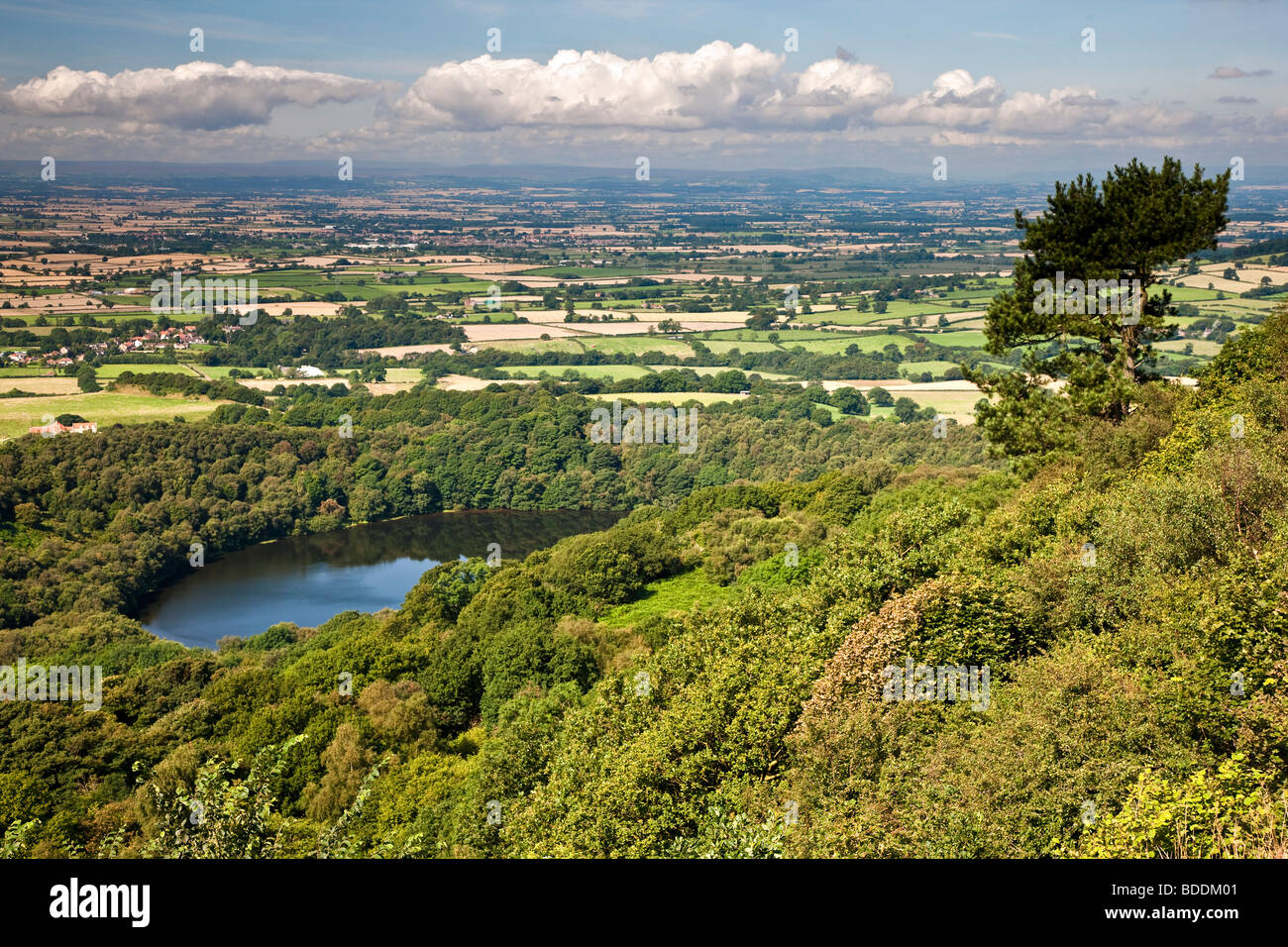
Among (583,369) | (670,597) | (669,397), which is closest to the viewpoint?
(670,597)

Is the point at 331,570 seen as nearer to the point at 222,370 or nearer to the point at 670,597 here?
the point at 670,597

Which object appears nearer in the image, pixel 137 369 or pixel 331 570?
pixel 331 570

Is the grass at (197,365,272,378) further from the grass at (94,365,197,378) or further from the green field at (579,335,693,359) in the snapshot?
the green field at (579,335,693,359)

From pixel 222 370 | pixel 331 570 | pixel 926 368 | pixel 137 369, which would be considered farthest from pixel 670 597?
pixel 222 370

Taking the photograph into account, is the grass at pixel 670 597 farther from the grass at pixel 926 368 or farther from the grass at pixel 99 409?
the grass at pixel 926 368

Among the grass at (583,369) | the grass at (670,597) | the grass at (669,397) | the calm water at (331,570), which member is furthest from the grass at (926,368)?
the grass at (670,597)

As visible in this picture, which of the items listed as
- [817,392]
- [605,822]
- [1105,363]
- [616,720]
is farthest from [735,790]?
[817,392]
